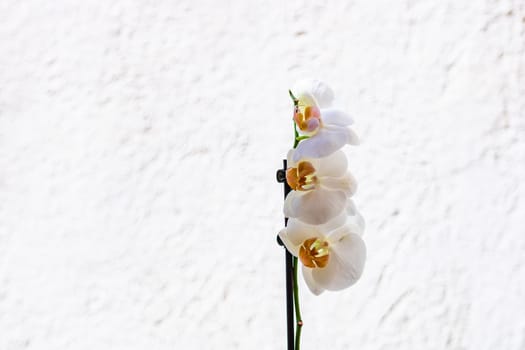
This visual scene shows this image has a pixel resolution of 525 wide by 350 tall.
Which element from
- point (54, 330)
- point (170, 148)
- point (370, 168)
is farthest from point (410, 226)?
point (54, 330)

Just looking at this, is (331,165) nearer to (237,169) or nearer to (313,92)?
(313,92)

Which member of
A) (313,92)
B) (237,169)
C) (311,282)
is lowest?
(311,282)

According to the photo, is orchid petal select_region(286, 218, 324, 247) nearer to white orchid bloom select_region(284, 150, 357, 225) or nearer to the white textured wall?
white orchid bloom select_region(284, 150, 357, 225)

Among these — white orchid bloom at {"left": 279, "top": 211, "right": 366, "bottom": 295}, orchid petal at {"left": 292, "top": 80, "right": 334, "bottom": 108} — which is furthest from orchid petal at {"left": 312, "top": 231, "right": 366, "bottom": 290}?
orchid petal at {"left": 292, "top": 80, "right": 334, "bottom": 108}

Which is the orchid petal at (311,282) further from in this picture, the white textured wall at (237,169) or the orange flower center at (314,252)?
the white textured wall at (237,169)

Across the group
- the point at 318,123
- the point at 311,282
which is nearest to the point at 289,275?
the point at 311,282

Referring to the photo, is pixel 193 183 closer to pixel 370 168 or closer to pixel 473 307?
pixel 370 168

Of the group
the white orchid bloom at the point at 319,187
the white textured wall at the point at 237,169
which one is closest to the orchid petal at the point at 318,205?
the white orchid bloom at the point at 319,187
